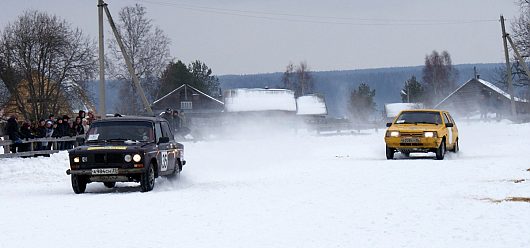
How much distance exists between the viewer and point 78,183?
17875 millimetres

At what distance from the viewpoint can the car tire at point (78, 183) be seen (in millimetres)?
17797

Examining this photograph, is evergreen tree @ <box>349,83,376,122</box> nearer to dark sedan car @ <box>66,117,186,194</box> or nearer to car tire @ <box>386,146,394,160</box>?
car tire @ <box>386,146,394,160</box>

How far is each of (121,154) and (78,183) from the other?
107 cm

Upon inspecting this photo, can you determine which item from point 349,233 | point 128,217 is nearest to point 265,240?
point 349,233

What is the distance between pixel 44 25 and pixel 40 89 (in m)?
4.57

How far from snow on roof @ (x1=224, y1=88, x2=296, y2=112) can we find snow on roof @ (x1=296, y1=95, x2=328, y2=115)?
17.7 m

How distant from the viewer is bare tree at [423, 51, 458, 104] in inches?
5625

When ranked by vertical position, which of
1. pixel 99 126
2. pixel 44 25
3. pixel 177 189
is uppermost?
pixel 44 25

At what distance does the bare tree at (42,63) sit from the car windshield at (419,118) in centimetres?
3719

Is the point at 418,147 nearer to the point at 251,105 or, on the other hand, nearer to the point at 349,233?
the point at 349,233

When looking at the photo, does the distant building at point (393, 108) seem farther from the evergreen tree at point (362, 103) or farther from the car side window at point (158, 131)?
the car side window at point (158, 131)

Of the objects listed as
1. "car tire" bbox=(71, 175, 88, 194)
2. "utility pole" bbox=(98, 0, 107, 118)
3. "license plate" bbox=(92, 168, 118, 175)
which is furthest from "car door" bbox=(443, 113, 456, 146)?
"car tire" bbox=(71, 175, 88, 194)

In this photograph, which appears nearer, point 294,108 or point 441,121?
point 441,121

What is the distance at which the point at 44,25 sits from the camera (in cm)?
6084
